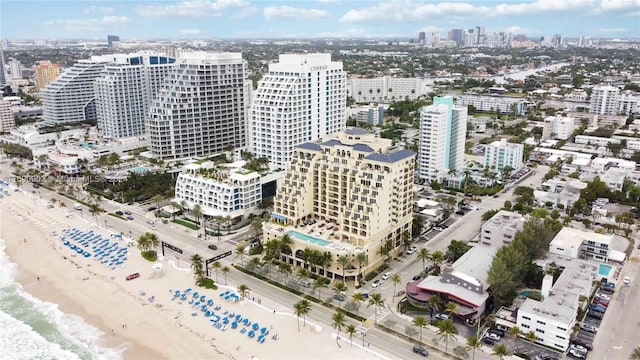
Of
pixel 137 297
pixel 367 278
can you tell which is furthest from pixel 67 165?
pixel 367 278

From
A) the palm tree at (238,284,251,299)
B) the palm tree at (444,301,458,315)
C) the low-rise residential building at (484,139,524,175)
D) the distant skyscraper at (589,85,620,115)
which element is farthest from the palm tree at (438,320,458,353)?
the distant skyscraper at (589,85,620,115)

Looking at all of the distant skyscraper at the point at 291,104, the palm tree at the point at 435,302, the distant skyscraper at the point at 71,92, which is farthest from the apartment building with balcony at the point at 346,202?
the distant skyscraper at the point at 71,92

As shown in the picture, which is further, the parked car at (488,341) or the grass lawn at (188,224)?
the grass lawn at (188,224)

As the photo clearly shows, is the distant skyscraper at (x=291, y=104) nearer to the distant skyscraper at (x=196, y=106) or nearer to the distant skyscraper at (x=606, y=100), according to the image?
the distant skyscraper at (x=196, y=106)

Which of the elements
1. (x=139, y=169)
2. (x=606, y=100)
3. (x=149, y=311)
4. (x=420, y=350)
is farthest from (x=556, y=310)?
(x=606, y=100)

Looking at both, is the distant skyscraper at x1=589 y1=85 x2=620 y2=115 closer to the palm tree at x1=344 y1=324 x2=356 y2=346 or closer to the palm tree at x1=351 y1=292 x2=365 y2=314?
the palm tree at x1=351 y1=292 x2=365 y2=314

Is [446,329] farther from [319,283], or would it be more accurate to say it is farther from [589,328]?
[589,328]
